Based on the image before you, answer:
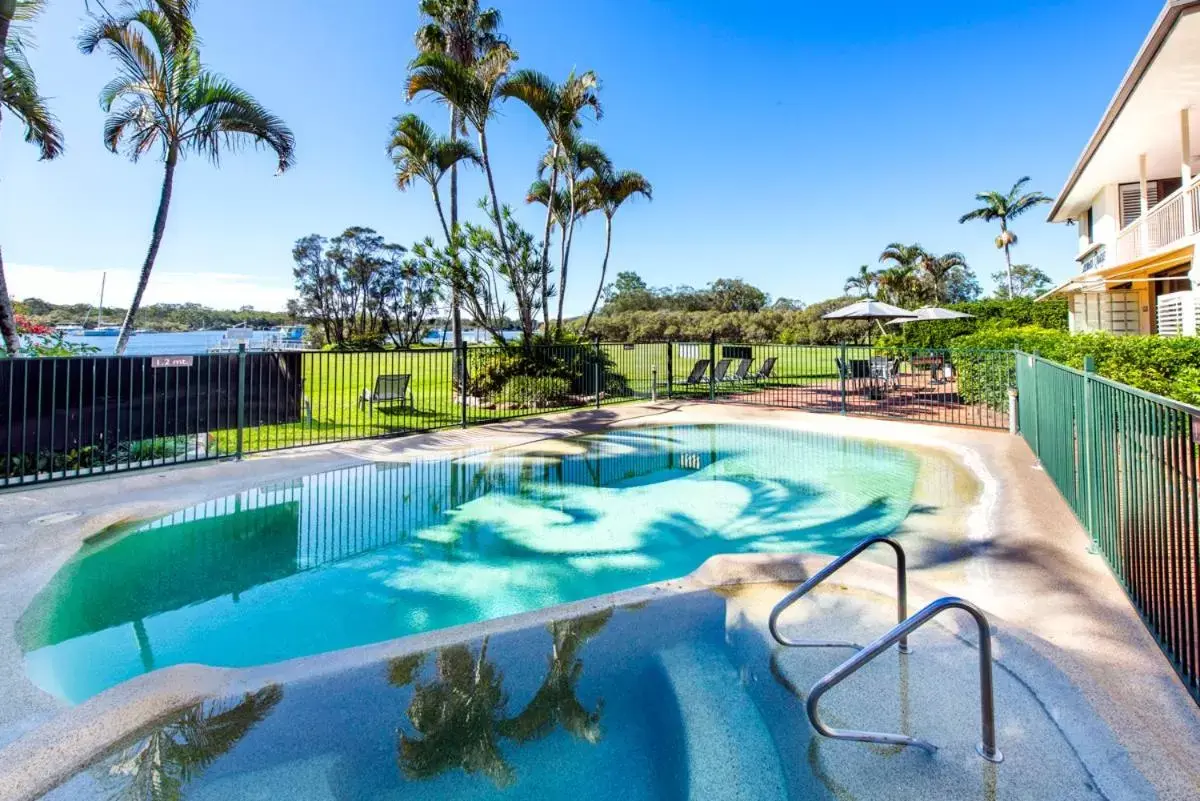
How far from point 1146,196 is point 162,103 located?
2242 cm

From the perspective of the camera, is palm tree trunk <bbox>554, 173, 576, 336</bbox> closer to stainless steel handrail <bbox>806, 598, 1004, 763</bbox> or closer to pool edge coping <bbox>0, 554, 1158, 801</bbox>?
pool edge coping <bbox>0, 554, 1158, 801</bbox>

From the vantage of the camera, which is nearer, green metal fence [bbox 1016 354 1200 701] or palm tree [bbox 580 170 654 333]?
green metal fence [bbox 1016 354 1200 701]

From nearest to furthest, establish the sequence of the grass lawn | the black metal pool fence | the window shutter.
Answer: the black metal pool fence, the grass lawn, the window shutter

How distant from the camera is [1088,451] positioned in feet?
14.4

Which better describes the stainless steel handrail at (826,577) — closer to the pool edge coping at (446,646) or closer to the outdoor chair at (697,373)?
the pool edge coping at (446,646)

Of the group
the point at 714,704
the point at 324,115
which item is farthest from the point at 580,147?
the point at 714,704

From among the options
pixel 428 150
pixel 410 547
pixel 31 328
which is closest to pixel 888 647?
pixel 410 547

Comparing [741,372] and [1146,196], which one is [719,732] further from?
[1146,196]

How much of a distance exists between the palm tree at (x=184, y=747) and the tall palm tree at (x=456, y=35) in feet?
38.4

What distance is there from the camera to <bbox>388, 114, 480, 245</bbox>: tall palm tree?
45.9 feet

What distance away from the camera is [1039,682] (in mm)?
2715

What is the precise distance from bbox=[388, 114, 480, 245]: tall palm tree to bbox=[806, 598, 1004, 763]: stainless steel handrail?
13.4m

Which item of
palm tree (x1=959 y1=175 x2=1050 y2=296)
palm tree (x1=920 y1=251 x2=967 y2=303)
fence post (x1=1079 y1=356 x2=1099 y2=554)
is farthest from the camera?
palm tree (x1=920 y1=251 x2=967 y2=303)

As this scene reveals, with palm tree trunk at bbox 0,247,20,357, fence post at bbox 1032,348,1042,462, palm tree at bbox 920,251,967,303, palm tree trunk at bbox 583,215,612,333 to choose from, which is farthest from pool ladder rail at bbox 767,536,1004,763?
palm tree at bbox 920,251,967,303
